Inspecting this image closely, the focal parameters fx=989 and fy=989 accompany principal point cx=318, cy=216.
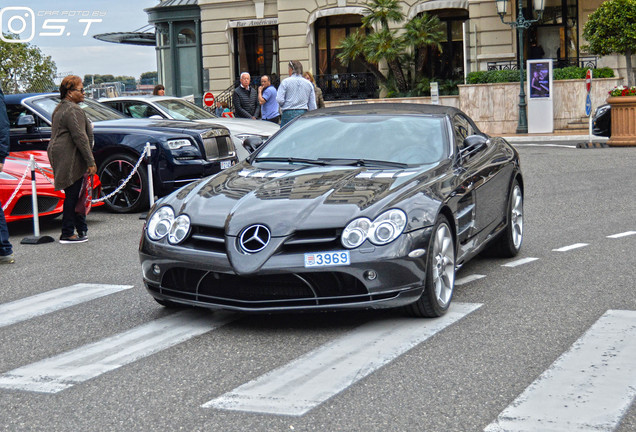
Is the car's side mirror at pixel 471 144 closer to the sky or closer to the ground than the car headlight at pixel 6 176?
closer to the sky

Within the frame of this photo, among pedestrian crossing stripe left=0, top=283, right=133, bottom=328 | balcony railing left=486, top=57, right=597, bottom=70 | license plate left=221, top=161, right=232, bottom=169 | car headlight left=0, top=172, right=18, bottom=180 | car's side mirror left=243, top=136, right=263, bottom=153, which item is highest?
balcony railing left=486, top=57, right=597, bottom=70

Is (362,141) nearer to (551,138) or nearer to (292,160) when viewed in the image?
(292,160)

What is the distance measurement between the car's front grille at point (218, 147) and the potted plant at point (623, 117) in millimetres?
10924

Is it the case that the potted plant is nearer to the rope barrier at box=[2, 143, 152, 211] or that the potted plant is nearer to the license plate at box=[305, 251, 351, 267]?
the rope barrier at box=[2, 143, 152, 211]

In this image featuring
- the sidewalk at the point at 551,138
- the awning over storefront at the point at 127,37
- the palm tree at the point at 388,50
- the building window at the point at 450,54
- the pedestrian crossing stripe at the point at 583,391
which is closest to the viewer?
the pedestrian crossing stripe at the point at 583,391

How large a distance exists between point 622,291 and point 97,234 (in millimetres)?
6316

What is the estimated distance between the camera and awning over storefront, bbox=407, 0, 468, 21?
3450 centimetres

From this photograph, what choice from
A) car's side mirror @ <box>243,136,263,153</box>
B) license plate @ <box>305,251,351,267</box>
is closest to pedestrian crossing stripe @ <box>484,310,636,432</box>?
license plate @ <box>305,251,351,267</box>

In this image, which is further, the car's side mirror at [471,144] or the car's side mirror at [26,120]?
the car's side mirror at [26,120]

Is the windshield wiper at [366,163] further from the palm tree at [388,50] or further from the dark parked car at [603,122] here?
the palm tree at [388,50]

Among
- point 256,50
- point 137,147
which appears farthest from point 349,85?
point 137,147

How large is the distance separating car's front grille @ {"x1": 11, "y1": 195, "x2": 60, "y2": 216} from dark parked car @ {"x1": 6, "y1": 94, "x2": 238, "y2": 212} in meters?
1.58

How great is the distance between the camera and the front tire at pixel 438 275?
624cm

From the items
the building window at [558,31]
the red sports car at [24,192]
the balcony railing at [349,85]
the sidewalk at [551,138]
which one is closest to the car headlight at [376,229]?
the red sports car at [24,192]
